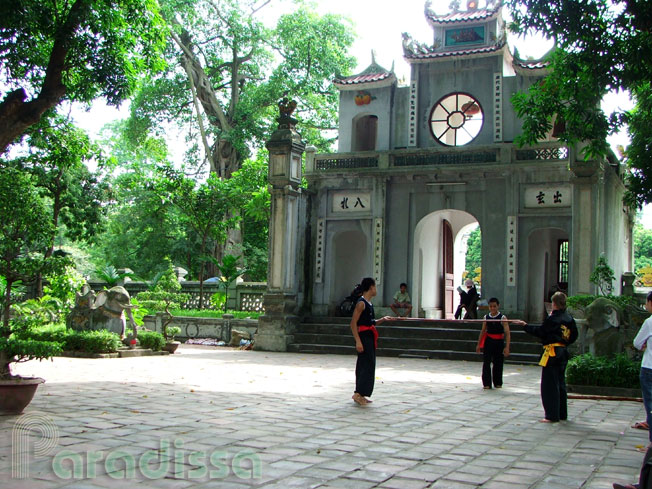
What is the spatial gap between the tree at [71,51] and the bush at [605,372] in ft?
25.5

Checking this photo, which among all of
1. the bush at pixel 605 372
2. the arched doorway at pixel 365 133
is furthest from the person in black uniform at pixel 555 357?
the arched doorway at pixel 365 133

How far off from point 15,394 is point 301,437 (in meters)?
Result: 2.86

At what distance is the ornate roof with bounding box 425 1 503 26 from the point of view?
19.9 meters

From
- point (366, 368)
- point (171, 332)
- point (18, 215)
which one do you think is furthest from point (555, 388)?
point (171, 332)

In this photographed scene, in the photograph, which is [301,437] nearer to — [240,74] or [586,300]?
[586,300]

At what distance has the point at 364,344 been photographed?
27.5ft

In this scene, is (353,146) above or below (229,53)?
below

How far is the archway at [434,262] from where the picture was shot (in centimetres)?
1919

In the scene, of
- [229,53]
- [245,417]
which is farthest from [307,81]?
[245,417]

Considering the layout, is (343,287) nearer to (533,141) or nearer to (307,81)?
(533,141)

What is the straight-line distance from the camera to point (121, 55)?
10.4 meters

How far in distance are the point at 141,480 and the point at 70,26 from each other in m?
7.08

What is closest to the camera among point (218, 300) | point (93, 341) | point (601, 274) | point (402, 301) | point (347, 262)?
point (601, 274)

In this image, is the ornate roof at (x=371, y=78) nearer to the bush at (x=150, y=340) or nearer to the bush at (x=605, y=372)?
the bush at (x=150, y=340)
